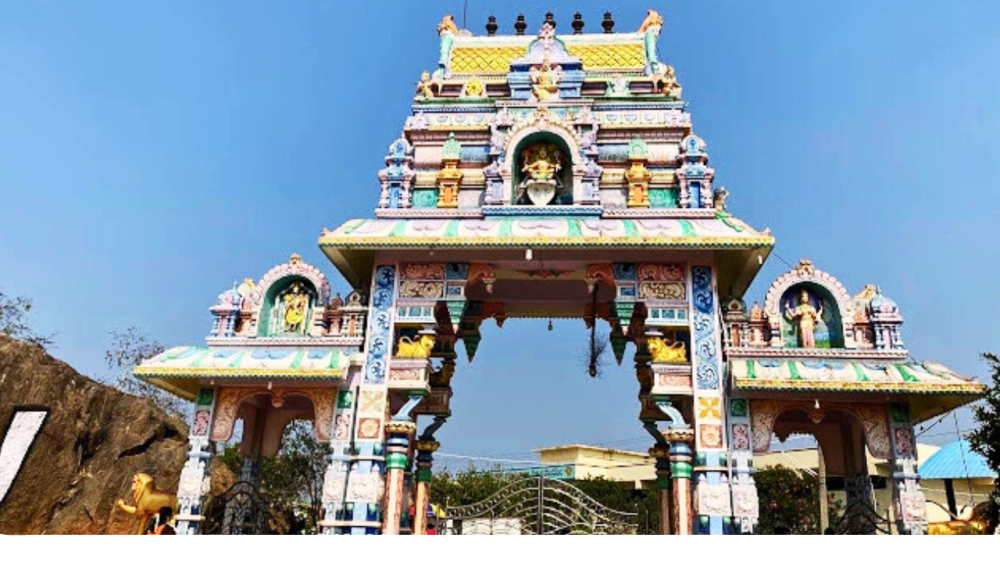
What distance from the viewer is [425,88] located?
13.9m

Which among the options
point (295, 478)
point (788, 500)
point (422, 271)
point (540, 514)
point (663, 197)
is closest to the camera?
point (422, 271)

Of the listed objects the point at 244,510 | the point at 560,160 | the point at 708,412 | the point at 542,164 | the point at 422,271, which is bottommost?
the point at 244,510

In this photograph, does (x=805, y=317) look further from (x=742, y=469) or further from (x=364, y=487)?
(x=364, y=487)

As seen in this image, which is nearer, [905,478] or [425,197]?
[905,478]

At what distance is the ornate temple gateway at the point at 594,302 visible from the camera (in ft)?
34.0

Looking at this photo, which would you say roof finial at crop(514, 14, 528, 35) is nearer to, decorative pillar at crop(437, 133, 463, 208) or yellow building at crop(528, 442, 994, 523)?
decorative pillar at crop(437, 133, 463, 208)

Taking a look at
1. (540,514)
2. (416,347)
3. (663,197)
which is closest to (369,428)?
Result: (416,347)

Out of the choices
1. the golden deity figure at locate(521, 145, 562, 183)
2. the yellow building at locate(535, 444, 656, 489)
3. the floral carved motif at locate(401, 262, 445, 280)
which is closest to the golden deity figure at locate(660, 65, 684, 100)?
the golden deity figure at locate(521, 145, 562, 183)

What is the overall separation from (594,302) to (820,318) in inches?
162

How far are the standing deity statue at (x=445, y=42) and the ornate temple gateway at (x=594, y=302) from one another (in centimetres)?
119

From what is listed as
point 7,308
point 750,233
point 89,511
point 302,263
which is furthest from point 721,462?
point 7,308

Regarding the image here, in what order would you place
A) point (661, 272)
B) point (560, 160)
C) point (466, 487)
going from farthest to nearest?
1. point (466, 487)
2. point (560, 160)
3. point (661, 272)
